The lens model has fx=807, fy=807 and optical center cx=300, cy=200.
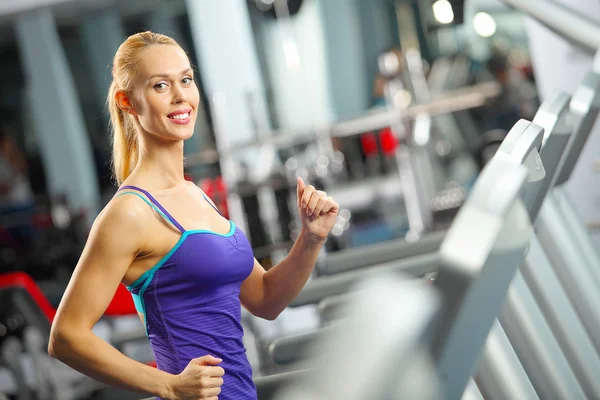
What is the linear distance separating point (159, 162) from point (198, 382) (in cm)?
39

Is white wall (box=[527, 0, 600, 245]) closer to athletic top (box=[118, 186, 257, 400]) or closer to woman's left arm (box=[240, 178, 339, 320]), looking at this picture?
woman's left arm (box=[240, 178, 339, 320])

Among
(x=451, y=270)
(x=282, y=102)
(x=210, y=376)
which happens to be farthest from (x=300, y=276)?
(x=282, y=102)

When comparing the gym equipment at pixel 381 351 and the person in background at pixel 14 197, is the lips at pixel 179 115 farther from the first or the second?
the person in background at pixel 14 197

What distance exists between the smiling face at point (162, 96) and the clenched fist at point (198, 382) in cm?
38

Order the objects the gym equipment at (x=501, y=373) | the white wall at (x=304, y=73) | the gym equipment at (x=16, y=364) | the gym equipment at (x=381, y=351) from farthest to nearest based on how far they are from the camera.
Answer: the white wall at (x=304, y=73), the gym equipment at (x=16, y=364), the gym equipment at (x=501, y=373), the gym equipment at (x=381, y=351)

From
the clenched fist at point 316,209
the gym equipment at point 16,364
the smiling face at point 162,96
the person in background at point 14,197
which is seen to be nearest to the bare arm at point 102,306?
the smiling face at point 162,96

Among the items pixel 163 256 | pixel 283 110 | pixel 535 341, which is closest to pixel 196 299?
pixel 163 256

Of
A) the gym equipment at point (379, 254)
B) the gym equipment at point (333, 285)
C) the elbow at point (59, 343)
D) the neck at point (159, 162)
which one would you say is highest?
the neck at point (159, 162)

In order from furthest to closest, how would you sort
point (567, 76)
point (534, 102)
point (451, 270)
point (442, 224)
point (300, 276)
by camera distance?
point (534, 102), point (442, 224), point (567, 76), point (300, 276), point (451, 270)

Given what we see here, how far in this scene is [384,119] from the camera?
5.95 m

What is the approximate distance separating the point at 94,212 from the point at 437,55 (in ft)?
17.6

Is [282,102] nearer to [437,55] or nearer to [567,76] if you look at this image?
[437,55]

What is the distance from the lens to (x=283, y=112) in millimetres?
10781

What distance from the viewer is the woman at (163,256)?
3.84 feet
